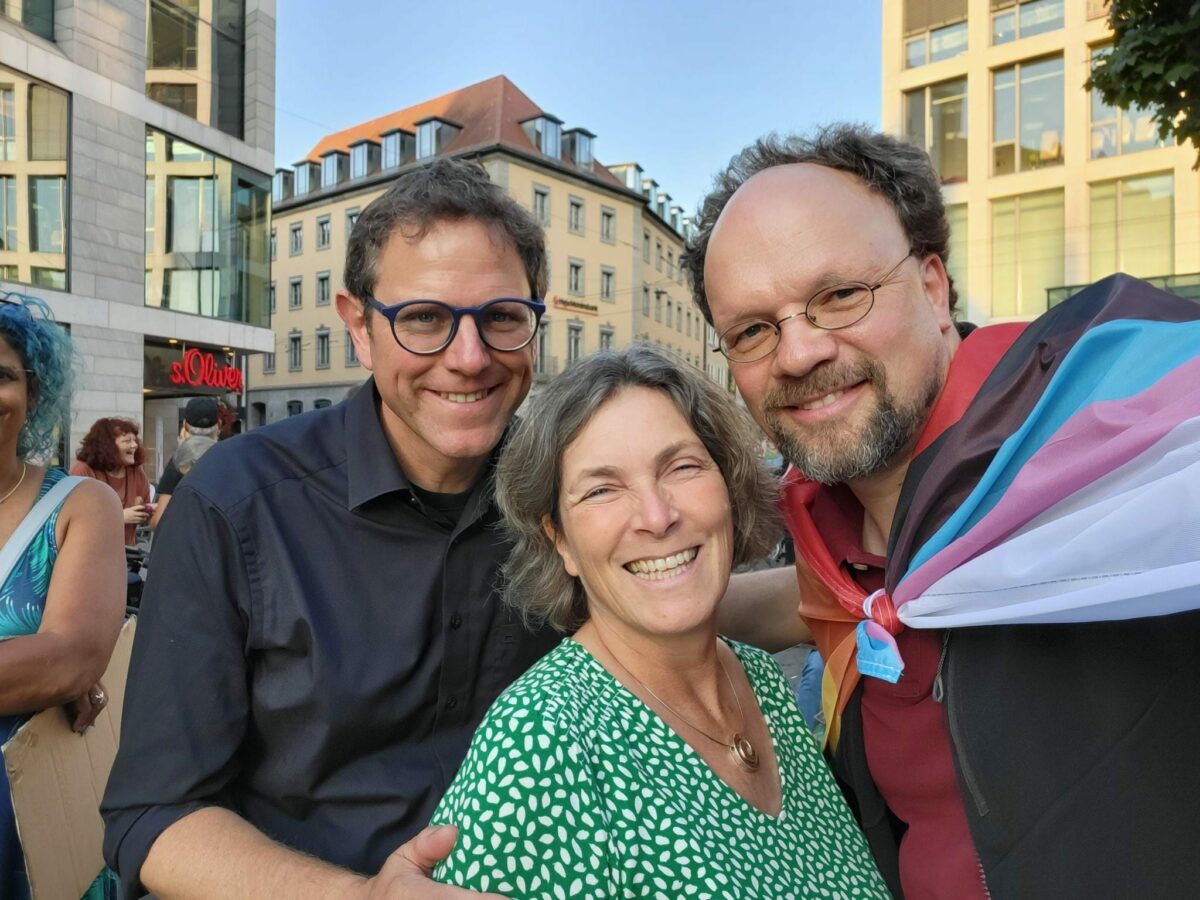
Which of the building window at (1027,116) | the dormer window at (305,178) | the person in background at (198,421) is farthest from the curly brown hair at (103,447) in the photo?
the dormer window at (305,178)

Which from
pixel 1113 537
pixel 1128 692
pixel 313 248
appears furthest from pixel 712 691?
pixel 313 248

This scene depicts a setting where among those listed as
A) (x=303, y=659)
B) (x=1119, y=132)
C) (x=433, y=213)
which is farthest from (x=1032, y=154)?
(x=303, y=659)

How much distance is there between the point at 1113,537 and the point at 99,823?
251cm

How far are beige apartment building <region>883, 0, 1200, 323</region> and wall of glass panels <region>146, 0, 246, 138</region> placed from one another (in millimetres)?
14022

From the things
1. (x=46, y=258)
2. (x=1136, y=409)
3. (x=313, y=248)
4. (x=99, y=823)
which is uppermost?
(x=313, y=248)

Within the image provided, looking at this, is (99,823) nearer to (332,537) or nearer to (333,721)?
(333,721)

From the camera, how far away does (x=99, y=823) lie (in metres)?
2.26

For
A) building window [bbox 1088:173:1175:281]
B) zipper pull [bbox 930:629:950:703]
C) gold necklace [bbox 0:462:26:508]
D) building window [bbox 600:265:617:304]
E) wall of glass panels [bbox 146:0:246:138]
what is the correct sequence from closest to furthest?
zipper pull [bbox 930:629:950:703]
gold necklace [bbox 0:462:26:508]
wall of glass panels [bbox 146:0:246:138]
building window [bbox 1088:173:1175:281]
building window [bbox 600:265:617:304]

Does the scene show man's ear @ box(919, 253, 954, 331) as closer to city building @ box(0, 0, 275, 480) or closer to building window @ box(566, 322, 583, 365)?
city building @ box(0, 0, 275, 480)

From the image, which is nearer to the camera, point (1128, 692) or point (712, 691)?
point (1128, 692)

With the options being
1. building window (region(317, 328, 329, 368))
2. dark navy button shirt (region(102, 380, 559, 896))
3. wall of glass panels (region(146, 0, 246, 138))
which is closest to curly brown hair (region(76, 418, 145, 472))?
dark navy button shirt (region(102, 380, 559, 896))

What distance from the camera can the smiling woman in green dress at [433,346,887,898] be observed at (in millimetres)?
1410

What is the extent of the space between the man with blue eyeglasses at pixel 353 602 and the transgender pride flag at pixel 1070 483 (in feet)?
3.49

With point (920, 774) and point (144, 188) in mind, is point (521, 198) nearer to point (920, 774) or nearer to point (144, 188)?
point (144, 188)
